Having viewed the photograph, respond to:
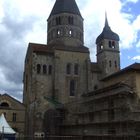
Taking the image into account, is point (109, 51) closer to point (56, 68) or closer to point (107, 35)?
point (107, 35)

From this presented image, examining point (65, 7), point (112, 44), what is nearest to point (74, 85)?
point (112, 44)

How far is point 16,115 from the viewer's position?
2355 inches

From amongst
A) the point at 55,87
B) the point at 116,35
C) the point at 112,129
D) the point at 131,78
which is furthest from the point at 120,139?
the point at 116,35

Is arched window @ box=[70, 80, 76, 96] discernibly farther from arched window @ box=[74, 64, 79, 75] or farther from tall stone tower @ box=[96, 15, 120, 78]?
tall stone tower @ box=[96, 15, 120, 78]

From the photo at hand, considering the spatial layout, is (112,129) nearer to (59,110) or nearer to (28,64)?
(59,110)

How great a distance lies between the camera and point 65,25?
2395 inches

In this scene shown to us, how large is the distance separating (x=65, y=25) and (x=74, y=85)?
12.3 metres

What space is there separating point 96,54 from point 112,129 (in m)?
35.4

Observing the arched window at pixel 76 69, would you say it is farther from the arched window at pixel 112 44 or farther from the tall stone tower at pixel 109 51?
the arched window at pixel 112 44

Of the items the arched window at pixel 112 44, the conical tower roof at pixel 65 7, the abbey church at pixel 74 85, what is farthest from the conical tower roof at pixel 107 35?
the conical tower roof at pixel 65 7

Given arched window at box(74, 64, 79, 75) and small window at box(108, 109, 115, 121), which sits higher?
arched window at box(74, 64, 79, 75)

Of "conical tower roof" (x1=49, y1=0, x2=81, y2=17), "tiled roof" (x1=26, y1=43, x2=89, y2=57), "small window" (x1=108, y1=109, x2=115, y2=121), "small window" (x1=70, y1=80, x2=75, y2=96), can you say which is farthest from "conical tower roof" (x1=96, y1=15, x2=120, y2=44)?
"small window" (x1=108, y1=109, x2=115, y2=121)

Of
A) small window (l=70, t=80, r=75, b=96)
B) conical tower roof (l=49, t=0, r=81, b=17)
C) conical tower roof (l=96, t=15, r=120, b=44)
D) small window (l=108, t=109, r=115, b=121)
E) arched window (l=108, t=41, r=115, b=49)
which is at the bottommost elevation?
small window (l=108, t=109, r=115, b=121)

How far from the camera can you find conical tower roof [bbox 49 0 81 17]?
204 feet
